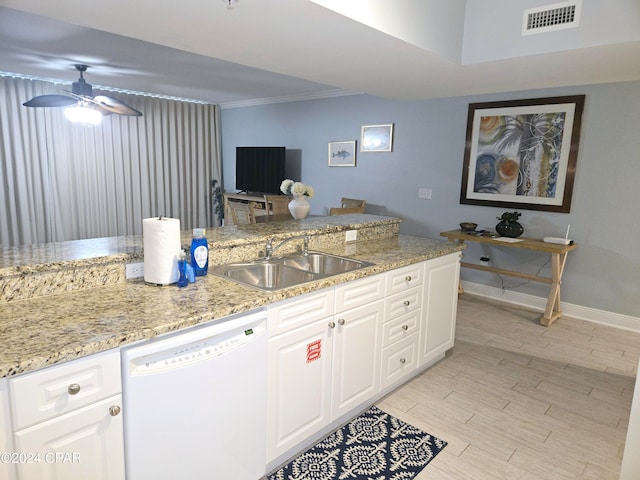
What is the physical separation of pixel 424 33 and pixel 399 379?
2309 mm

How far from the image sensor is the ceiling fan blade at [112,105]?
4000 mm

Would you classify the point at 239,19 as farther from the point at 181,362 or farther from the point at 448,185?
the point at 448,185

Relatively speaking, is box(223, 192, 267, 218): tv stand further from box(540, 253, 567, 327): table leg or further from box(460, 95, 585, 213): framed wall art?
box(540, 253, 567, 327): table leg

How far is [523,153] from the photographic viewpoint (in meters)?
4.30

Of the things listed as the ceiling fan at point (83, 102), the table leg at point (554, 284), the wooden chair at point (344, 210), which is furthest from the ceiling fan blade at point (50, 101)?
the table leg at point (554, 284)

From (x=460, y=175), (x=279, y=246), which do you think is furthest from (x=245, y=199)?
(x=279, y=246)

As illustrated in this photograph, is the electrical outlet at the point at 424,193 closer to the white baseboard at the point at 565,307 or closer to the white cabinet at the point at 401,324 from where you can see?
the white baseboard at the point at 565,307

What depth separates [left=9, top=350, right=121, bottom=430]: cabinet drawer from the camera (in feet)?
3.62

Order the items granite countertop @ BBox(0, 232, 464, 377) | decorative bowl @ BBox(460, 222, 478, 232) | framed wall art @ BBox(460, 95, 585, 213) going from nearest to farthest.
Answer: granite countertop @ BBox(0, 232, 464, 377) < framed wall art @ BBox(460, 95, 585, 213) < decorative bowl @ BBox(460, 222, 478, 232)

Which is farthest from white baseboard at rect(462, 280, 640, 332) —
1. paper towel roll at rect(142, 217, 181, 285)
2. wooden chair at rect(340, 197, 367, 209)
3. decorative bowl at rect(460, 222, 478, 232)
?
paper towel roll at rect(142, 217, 181, 285)

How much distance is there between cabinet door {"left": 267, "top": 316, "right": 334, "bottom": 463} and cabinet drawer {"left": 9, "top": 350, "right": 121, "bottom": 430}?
662mm

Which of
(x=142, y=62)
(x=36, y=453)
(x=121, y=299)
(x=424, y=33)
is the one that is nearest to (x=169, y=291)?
(x=121, y=299)

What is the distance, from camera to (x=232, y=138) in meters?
7.62

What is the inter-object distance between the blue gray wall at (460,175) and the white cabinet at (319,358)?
2.82 meters
